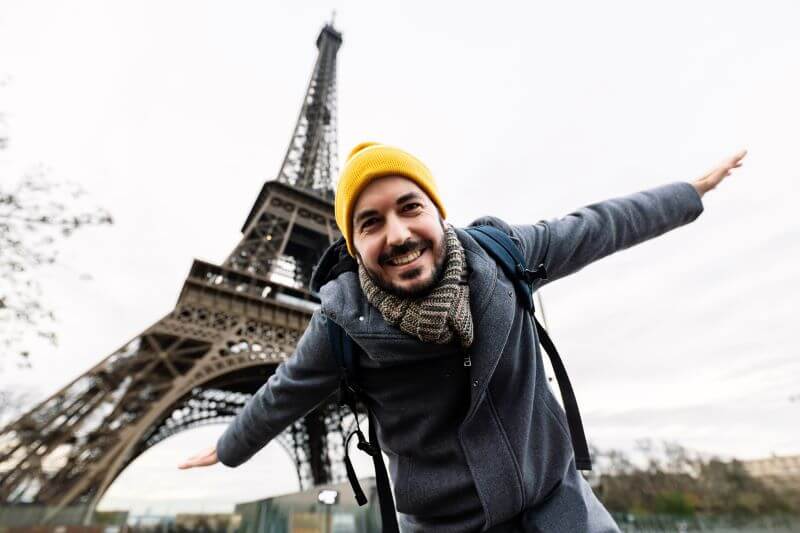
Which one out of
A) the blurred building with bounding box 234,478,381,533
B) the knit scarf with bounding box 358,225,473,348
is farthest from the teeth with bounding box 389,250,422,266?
the blurred building with bounding box 234,478,381,533

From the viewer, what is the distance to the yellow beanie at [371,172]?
1.51 meters

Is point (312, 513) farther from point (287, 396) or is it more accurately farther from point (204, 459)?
point (287, 396)

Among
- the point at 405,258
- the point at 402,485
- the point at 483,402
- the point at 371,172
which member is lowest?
the point at 402,485

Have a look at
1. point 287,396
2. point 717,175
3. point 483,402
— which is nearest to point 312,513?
point 287,396

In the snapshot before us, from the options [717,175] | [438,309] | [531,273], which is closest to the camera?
[438,309]

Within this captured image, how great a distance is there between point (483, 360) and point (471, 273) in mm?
311

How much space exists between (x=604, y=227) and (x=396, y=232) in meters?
0.84

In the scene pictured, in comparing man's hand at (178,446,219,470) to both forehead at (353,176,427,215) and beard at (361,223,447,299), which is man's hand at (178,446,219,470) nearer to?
beard at (361,223,447,299)

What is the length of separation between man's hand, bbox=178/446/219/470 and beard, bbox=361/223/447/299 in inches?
51.8

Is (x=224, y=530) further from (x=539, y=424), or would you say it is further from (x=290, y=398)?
(x=539, y=424)

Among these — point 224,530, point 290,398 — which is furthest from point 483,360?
point 224,530

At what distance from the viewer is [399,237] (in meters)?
1.35

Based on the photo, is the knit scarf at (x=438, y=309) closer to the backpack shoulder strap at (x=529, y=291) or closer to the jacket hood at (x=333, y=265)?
the backpack shoulder strap at (x=529, y=291)

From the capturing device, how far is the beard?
4.28 ft
